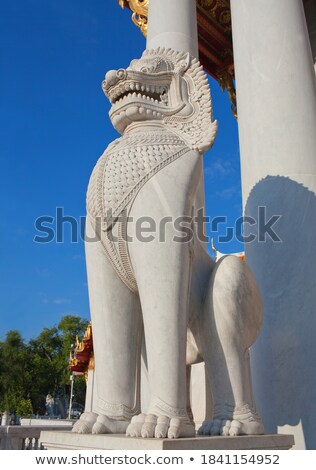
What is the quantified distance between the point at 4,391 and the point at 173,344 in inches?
1909

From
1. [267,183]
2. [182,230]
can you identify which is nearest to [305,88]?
[267,183]

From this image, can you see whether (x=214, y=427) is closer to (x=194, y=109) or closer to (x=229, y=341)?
(x=229, y=341)

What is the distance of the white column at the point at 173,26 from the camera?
23.0 ft

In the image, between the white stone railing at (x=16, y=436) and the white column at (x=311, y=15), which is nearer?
the white stone railing at (x=16, y=436)

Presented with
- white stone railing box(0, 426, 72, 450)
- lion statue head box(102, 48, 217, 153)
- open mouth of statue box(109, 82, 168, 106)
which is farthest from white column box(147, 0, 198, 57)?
white stone railing box(0, 426, 72, 450)

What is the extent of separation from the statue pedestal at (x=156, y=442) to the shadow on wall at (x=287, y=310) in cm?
141

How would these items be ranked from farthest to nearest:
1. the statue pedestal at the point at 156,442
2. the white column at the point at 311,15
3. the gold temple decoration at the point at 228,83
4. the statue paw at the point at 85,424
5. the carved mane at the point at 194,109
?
1. the gold temple decoration at the point at 228,83
2. the white column at the point at 311,15
3. the carved mane at the point at 194,109
4. the statue paw at the point at 85,424
5. the statue pedestal at the point at 156,442

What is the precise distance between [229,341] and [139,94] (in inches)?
84.2

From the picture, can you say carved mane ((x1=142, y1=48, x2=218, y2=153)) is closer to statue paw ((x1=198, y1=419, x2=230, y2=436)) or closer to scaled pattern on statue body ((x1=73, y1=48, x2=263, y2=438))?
scaled pattern on statue body ((x1=73, y1=48, x2=263, y2=438))

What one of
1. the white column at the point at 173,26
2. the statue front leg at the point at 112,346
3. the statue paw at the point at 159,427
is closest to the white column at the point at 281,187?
the white column at the point at 173,26

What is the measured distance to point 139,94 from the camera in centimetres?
378

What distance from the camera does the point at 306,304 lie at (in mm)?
4746

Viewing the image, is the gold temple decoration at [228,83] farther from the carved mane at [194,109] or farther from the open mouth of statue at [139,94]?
the open mouth of statue at [139,94]
